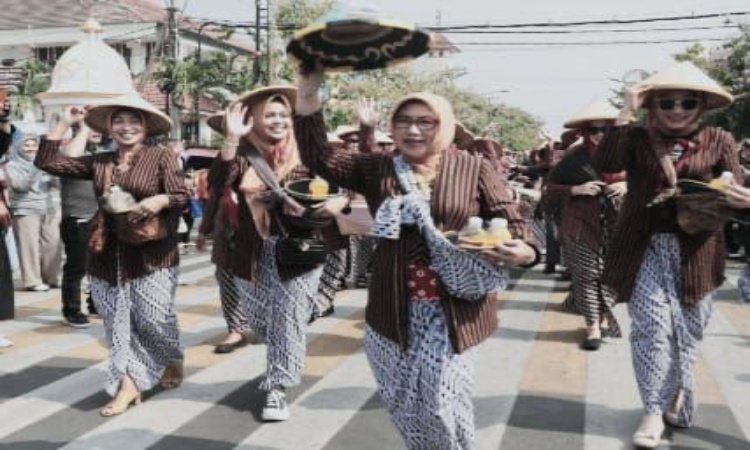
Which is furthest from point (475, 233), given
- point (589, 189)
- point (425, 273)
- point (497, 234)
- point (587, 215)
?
point (587, 215)

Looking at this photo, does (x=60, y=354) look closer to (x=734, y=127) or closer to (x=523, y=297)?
(x=523, y=297)

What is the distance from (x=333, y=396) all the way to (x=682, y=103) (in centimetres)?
282

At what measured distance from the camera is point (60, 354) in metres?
6.66

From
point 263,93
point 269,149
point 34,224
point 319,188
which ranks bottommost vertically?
point 34,224

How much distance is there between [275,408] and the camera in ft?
16.3

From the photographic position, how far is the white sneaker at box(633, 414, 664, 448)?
4438mm

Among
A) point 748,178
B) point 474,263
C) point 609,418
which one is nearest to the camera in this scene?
→ point 474,263

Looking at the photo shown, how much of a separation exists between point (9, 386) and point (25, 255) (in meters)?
4.32

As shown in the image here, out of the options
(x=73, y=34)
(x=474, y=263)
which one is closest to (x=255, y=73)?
(x=474, y=263)

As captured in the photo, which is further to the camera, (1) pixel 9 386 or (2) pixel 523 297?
(2) pixel 523 297

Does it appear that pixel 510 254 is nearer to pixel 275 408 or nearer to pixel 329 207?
pixel 329 207

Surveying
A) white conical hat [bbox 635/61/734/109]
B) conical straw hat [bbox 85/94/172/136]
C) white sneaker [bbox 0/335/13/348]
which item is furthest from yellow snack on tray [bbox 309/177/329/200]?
white sneaker [bbox 0/335/13/348]

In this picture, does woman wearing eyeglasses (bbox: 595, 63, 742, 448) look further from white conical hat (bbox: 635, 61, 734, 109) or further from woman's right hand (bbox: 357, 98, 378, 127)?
woman's right hand (bbox: 357, 98, 378, 127)

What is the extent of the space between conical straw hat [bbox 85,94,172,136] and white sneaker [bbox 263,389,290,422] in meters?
1.83
